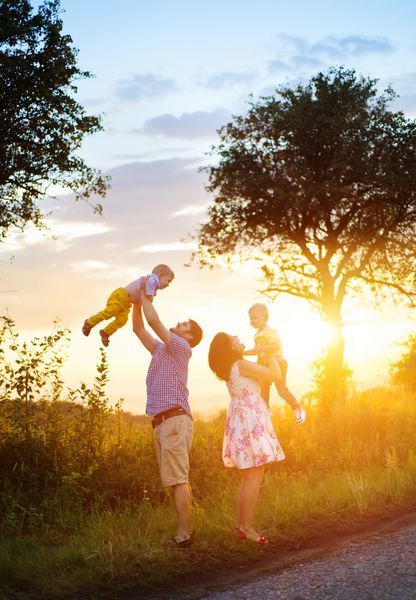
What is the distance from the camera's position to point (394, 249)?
24766 millimetres

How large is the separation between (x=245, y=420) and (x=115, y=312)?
196 cm

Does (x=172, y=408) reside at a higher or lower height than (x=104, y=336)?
lower

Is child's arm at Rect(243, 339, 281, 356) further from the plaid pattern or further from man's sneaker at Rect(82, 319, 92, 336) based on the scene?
man's sneaker at Rect(82, 319, 92, 336)

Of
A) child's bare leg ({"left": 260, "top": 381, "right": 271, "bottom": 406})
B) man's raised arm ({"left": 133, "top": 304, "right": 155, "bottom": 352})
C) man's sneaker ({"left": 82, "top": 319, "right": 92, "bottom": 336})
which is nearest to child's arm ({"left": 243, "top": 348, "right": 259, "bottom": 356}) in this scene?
child's bare leg ({"left": 260, "top": 381, "right": 271, "bottom": 406})

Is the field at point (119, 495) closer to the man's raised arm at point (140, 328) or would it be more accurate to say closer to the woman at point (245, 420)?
the woman at point (245, 420)

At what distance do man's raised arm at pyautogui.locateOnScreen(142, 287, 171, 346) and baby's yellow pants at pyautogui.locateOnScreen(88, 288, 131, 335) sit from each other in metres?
0.43

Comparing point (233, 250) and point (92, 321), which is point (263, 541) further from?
point (233, 250)

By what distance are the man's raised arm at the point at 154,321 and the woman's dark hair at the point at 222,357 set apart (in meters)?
0.88

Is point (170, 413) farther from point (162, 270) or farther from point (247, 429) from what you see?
point (162, 270)

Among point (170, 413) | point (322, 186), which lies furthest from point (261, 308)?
point (322, 186)

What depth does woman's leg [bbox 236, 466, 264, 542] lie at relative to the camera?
8.96 m

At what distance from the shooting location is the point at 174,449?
833cm

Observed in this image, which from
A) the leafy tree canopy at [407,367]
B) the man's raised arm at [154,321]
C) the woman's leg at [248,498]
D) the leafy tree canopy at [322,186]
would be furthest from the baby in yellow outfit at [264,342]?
the leafy tree canopy at [407,367]

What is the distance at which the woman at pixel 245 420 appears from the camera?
29.3ft
